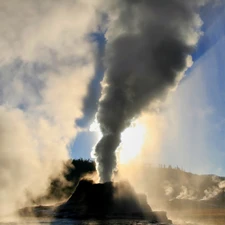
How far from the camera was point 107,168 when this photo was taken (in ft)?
174

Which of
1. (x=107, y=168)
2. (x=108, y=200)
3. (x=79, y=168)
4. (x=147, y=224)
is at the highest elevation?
(x=79, y=168)

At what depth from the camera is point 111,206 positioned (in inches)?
1687

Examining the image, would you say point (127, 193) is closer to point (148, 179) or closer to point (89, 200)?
point (89, 200)

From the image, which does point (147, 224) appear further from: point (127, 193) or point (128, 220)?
point (127, 193)

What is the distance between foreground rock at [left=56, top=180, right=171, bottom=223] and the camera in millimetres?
41469

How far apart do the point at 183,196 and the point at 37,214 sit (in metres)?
156

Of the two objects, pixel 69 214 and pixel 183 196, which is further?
pixel 183 196

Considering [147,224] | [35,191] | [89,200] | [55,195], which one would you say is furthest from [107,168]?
[55,195]

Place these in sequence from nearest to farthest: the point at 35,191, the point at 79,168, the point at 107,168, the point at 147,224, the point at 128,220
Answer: the point at 147,224, the point at 128,220, the point at 107,168, the point at 35,191, the point at 79,168

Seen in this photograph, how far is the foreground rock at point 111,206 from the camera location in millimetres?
41469

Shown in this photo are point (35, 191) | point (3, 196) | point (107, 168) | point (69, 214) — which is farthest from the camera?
point (35, 191)

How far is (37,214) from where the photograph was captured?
4728 cm

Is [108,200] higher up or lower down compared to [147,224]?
higher up

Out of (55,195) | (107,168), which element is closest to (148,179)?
(55,195)
